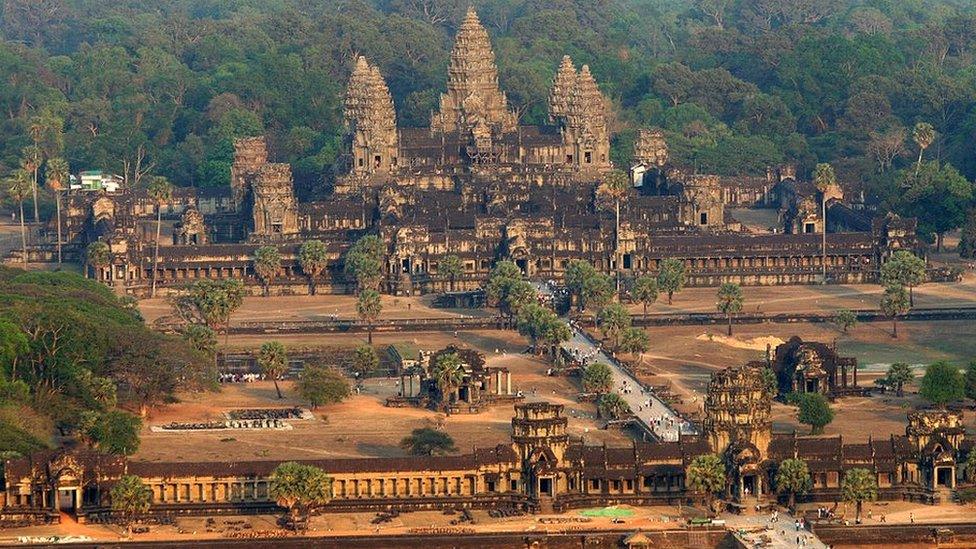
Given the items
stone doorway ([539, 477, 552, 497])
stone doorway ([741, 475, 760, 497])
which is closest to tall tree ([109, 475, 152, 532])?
stone doorway ([539, 477, 552, 497])

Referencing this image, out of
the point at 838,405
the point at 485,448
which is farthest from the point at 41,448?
the point at 838,405

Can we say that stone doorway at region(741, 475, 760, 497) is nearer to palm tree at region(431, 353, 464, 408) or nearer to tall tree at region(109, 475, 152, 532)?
palm tree at region(431, 353, 464, 408)

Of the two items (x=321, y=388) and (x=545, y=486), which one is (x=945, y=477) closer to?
(x=545, y=486)

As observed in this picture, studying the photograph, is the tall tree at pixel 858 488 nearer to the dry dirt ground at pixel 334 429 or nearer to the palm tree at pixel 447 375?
the dry dirt ground at pixel 334 429

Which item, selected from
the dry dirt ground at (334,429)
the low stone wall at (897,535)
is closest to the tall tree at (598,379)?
the dry dirt ground at (334,429)

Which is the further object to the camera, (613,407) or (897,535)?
(613,407)

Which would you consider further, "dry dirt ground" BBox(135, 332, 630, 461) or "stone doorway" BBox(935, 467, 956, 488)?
"dry dirt ground" BBox(135, 332, 630, 461)

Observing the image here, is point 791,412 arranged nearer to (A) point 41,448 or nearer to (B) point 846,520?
(B) point 846,520

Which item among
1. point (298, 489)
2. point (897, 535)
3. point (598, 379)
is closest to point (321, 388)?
point (598, 379)
